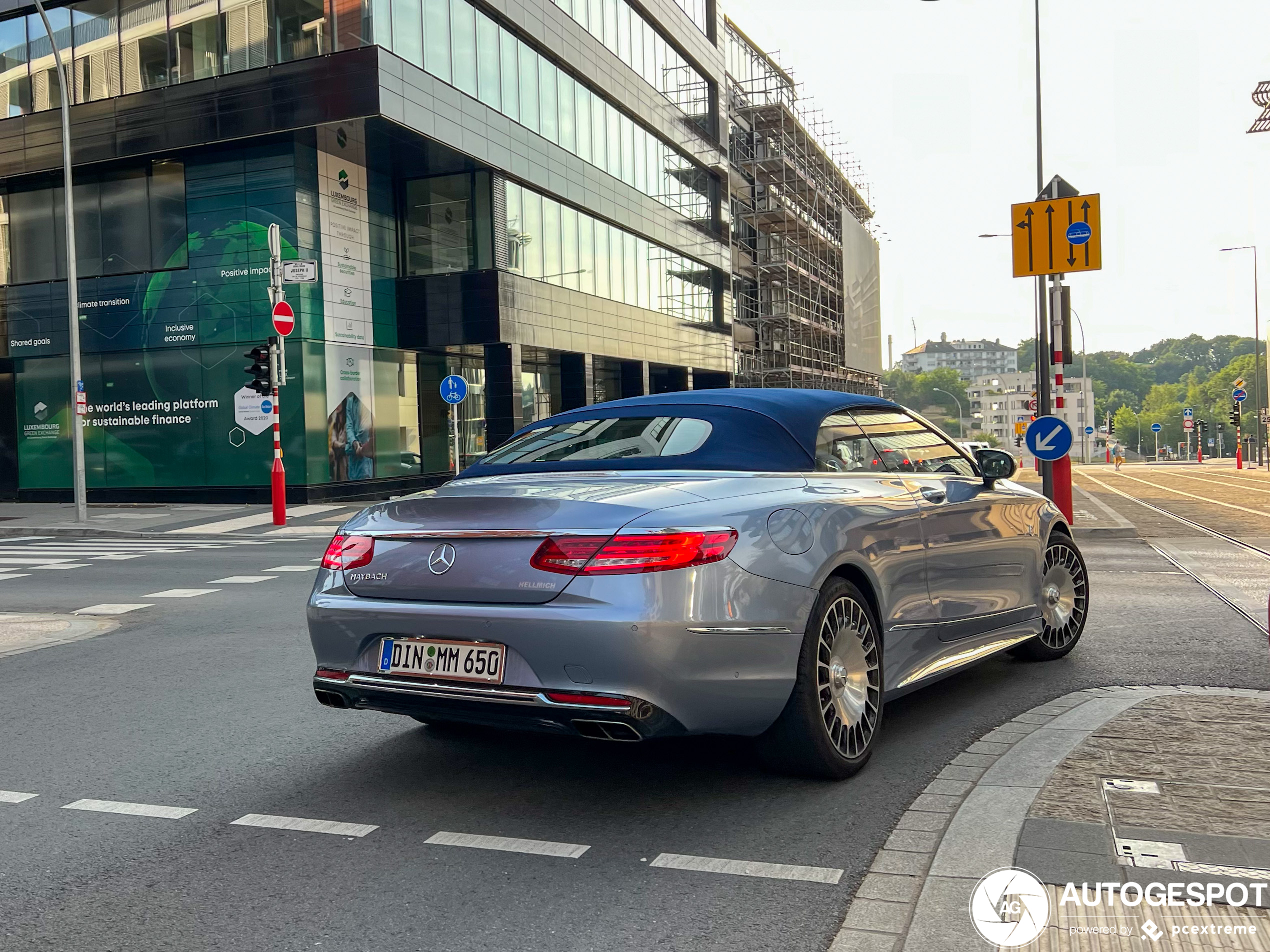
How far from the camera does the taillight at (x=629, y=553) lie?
151 inches

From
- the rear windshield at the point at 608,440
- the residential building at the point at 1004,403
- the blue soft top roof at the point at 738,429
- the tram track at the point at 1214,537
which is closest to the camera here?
the blue soft top roof at the point at 738,429

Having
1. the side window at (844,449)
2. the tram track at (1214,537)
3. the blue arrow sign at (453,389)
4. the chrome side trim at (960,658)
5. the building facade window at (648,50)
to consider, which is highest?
the building facade window at (648,50)

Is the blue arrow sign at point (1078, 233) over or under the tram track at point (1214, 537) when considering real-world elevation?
over

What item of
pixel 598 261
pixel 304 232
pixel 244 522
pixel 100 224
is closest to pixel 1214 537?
pixel 244 522

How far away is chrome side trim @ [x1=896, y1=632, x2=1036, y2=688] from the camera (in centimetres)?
498

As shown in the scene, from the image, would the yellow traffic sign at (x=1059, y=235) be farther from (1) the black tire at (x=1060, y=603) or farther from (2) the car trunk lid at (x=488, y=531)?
(2) the car trunk lid at (x=488, y=531)

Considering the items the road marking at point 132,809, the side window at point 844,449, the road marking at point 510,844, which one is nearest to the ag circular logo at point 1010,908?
the road marking at point 510,844

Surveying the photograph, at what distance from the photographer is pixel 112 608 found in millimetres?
10406

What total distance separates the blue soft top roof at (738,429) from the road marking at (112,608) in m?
6.17

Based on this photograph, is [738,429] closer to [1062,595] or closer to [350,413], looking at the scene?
[1062,595]

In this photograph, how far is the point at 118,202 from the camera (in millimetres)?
27156

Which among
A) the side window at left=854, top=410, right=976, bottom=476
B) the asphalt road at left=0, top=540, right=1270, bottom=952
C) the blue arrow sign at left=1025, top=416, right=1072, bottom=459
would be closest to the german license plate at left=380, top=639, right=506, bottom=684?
the asphalt road at left=0, top=540, right=1270, bottom=952

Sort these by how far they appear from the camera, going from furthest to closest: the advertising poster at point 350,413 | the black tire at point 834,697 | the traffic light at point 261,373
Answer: the advertising poster at point 350,413
the traffic light at point 261,373
the black tire at point 834,697

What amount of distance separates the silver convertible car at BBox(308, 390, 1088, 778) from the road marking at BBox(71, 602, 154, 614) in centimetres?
622
